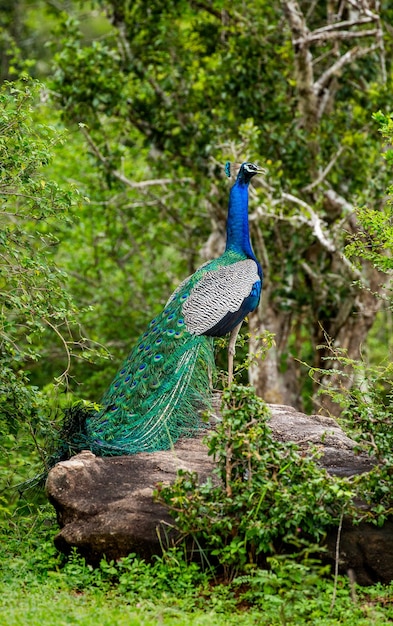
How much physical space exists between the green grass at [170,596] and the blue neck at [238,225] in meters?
2.98

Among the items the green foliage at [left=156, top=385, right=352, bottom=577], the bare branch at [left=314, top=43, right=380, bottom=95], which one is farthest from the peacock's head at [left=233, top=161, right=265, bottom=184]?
the bare branch at [left=314, top=43, right=380, bottom=95]

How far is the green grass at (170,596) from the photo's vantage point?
5.24 m

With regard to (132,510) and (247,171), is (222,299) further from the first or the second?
(132,510)

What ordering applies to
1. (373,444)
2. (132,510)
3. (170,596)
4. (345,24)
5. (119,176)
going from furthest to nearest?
(119,176)
(345,24)
(132,510)
(373,444)
(170,596)

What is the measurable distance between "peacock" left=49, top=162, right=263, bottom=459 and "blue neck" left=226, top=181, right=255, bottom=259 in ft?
0.48

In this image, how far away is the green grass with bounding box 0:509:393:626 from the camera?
17.2 ft

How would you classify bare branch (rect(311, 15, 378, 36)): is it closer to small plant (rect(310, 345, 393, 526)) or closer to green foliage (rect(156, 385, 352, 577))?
small plant (rect(310, 345, 393, 526))

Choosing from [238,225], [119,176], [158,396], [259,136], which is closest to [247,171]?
[238,225]

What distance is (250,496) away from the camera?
579cm

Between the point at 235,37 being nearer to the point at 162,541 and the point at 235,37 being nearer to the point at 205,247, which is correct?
the point at 205,247

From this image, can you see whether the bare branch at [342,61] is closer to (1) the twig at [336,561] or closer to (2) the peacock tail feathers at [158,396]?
(2) the peacock tail feathers at [158,396]

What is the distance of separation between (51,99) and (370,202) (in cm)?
392

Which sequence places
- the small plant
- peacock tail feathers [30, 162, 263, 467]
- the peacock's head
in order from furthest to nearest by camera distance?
the peacock's head < peacock tail feathers [30, 162, 263, 467] < the small plant

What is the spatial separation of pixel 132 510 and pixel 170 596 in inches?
25.5
